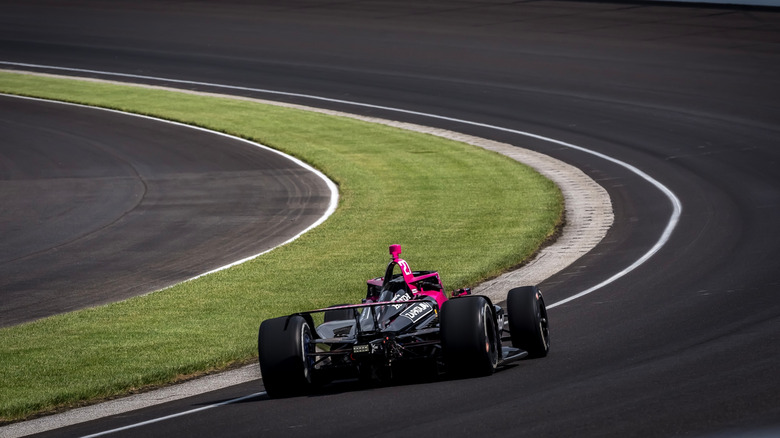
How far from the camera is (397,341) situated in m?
12.0

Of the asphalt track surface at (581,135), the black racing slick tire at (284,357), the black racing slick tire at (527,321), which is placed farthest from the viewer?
the black racing slick tire at (527,321)

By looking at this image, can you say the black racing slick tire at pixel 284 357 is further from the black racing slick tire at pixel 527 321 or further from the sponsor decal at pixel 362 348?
the black racing slick tire at pixel 527 321

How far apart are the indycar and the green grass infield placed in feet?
7.83

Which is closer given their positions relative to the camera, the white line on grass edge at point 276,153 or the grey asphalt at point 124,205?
the grey asphalt at point 124,205

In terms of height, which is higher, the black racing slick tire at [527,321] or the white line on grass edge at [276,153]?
the white line on grass edge at [276,153]

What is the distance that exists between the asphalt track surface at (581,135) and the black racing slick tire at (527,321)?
194 mm

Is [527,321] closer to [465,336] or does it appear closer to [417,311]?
[417,311]

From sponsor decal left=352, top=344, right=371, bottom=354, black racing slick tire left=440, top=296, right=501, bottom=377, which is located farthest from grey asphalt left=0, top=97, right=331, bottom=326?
black racing slick tire left=440, top=296, right=501, bottom=377

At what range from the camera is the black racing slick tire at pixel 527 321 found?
1305 cm

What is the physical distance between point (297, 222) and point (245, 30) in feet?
87.0

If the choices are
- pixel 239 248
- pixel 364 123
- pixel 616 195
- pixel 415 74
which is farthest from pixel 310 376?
pixel 415 74

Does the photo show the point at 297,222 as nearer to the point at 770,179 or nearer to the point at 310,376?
the point at 770,179

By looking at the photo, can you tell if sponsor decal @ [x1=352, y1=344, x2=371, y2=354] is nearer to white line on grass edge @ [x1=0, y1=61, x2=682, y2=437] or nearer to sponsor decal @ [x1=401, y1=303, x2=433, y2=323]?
sponsor decal @ [x1=401, y1=303, x2=433, y2=323]

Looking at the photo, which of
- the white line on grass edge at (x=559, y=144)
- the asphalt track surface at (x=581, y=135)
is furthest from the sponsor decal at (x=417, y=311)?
the white line on grass edge at (x=559, y=144)
